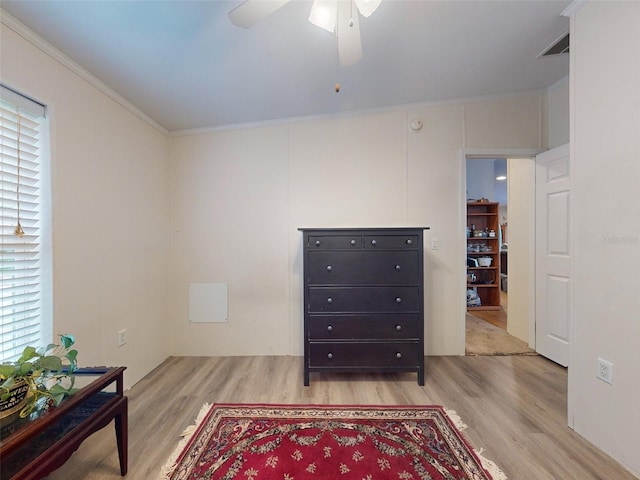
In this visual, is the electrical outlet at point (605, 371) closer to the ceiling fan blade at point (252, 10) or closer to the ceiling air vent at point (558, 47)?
the ceiling air vent at point (558, 47)

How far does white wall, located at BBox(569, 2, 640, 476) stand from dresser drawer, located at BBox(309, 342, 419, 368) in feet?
→ 3.29

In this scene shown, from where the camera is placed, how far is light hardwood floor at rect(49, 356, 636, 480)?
1343 millimetres

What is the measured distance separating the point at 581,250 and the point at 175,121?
335cm

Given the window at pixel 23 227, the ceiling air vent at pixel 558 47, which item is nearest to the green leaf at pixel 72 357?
the window at pixel 23 227

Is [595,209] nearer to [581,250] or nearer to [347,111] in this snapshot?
[581,250]

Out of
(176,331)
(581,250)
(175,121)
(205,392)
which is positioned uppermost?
(175,121)

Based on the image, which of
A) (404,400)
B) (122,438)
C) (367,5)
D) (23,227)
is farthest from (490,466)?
(23,227)

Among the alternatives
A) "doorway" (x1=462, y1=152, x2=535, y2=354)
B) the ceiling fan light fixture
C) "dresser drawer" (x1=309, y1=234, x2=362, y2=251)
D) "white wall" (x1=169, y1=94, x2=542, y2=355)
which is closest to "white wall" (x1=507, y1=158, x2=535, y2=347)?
"doorway" (x1=462, y1=152, x2=535, y2=354)

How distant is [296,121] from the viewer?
2.59m

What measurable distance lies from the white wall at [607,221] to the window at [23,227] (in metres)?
3.22

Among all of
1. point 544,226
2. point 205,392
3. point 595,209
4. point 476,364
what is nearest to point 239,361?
point 205,392

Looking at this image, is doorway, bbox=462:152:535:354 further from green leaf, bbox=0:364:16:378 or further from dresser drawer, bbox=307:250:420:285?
green leaf, bbox=0:364:16:378

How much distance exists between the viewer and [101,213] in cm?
183

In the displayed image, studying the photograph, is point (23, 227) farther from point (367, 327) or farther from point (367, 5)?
point (367, 327)
